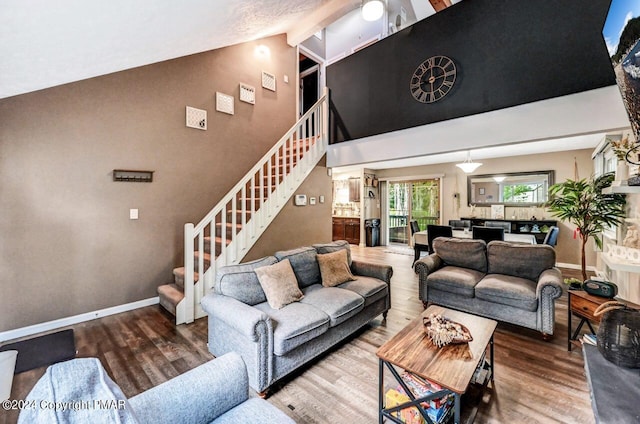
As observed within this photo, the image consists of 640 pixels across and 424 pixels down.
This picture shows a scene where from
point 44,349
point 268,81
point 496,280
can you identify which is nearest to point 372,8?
point 268,81

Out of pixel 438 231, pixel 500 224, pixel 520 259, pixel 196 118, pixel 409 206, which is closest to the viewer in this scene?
pixel 520 259

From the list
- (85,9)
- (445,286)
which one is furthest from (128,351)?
(445,286)

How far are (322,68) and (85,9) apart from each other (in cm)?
722

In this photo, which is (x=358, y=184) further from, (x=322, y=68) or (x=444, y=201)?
Result: (x=322, y=68)

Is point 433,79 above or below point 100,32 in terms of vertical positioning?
above

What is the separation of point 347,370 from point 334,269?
41.7 inches

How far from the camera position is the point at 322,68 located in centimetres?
795

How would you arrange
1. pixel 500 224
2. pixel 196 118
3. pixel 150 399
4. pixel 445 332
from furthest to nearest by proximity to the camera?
pixel 500 224, pixel 196 118, pixel 445 332, pixel 150 399

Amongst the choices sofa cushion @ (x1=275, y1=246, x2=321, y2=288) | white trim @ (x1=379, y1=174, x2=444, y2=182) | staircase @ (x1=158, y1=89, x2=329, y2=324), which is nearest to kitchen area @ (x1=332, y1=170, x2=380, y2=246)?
white trim @ (x1=379, y1=174, x2=444, y2=182)

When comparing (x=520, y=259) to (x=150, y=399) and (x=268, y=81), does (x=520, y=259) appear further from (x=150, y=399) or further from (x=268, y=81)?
(x=268, y=81)

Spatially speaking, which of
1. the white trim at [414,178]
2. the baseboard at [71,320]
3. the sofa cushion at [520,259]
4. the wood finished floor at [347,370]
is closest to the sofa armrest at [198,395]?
the wood finished floor at [347,370]

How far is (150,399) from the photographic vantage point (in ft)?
3.64

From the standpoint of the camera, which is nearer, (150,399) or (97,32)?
(150,399)

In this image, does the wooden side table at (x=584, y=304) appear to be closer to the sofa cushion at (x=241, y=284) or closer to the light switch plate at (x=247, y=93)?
the sofa cushion at (x=241, y=284)
